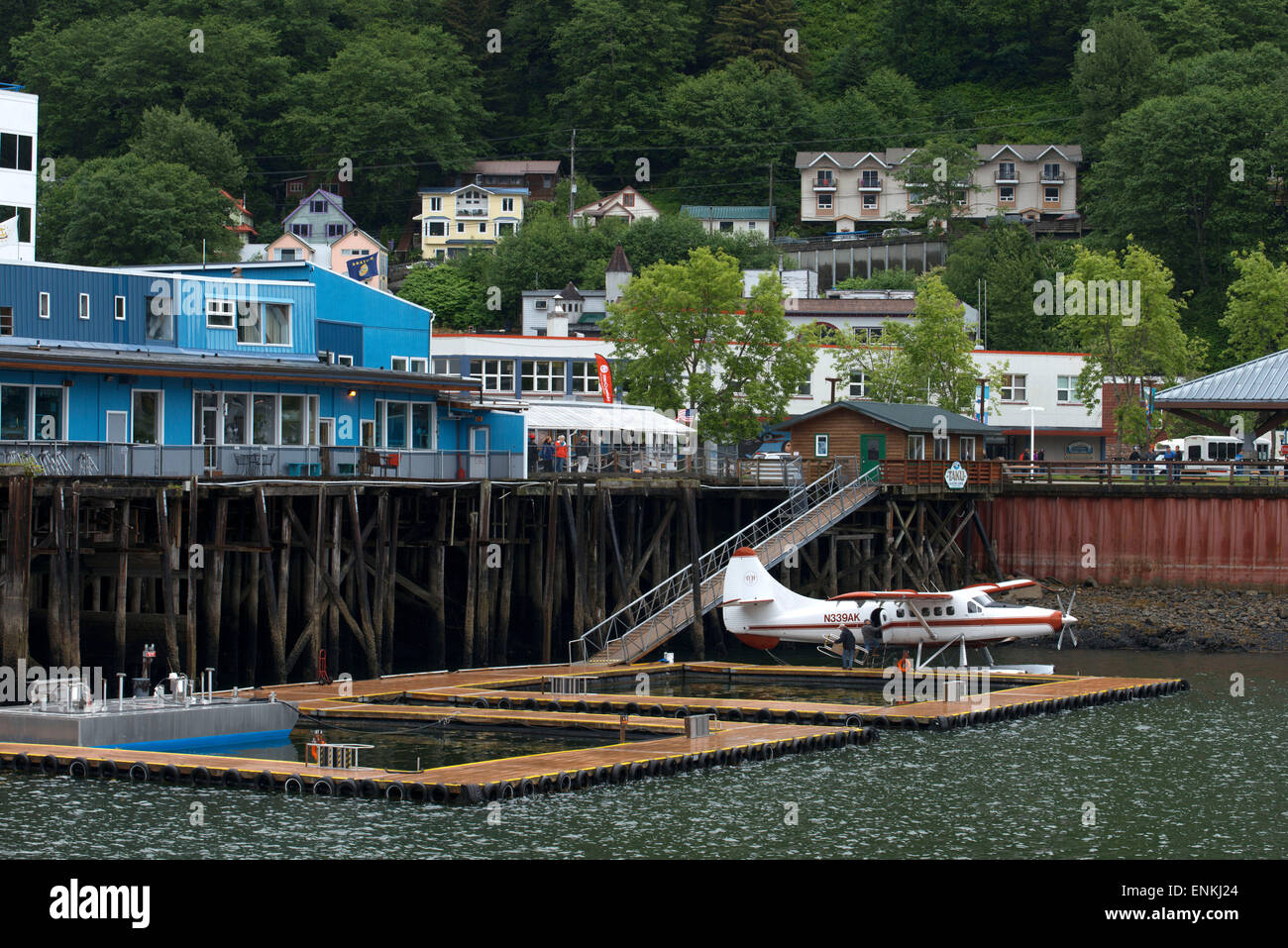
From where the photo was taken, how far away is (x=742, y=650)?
57.5 m

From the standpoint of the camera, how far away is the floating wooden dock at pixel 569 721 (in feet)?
107

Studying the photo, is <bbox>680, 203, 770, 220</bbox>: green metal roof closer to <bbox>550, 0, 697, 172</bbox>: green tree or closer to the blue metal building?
<bbox>550, 0, 697, 172</bbox>: green tree

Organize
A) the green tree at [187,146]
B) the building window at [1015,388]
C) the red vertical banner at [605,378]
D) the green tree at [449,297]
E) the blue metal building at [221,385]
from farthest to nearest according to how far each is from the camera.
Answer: the green tree at [187,146] → the green tree at [449,297] → the building window at [1015,388] → the red vertical banner at [605,378] → the blue metal building at [221,385]

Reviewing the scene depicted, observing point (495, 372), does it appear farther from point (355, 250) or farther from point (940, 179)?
point (940, 179)

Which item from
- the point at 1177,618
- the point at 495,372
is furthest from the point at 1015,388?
the point at 1177,618

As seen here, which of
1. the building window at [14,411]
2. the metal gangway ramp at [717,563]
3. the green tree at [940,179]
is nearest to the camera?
the building window at [14,411]

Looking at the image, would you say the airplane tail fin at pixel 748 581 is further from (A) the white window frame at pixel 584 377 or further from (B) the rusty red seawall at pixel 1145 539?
(A) the white window frame at pixel 584 377

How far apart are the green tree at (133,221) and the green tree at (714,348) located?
51.3m

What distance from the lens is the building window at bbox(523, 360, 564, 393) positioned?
85.9 metres

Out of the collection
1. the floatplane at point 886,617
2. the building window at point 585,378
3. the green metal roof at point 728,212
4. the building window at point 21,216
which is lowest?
the floatplane at point 886,617

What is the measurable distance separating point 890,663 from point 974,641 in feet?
16.1

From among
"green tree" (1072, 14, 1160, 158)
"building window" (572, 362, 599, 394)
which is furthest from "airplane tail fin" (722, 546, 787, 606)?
"green tree" (1072, 14, 1160, 158)

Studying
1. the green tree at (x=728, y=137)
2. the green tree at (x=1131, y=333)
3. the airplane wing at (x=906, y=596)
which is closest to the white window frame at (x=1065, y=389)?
the green tree at (x=1131, y=333)
